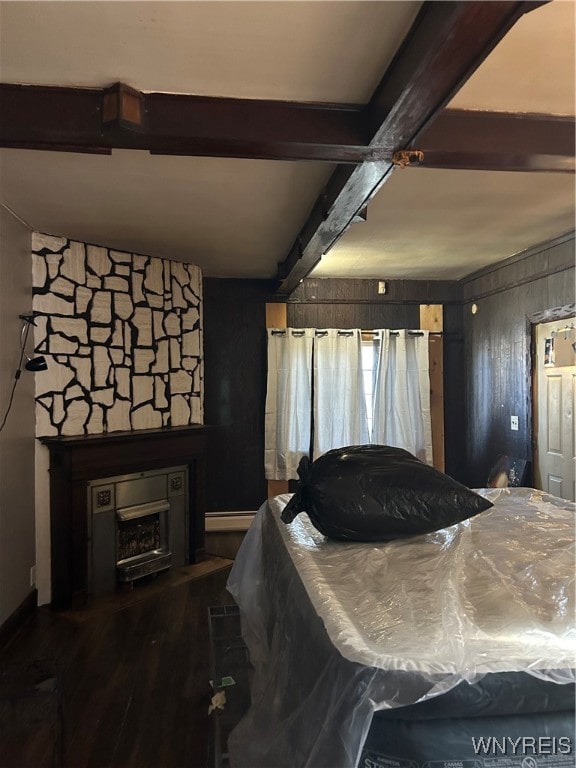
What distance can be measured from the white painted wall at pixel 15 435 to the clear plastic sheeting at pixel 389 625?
1.60 metres

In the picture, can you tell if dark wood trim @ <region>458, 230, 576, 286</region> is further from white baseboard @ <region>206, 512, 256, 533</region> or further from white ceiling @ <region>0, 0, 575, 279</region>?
white baseboard @ <region>206, 512, 256, 533</region>

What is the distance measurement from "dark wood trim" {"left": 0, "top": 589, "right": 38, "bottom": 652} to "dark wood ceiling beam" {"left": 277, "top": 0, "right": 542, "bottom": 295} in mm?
2832

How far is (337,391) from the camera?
4.95 meters

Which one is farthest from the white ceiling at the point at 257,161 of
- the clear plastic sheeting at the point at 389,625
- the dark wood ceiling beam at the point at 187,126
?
the clear plastic sheeting at the point at 389,625

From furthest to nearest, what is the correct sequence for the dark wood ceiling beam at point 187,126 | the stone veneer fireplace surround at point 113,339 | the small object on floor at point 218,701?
the stone veneer fireplace surround at point 113,339
the small object on floor at point 218,701
the dark wood ceiling beam at point 187,126

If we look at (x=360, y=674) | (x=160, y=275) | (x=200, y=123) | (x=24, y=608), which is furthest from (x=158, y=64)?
(x=24, y=608)

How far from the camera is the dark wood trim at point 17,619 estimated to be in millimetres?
2779

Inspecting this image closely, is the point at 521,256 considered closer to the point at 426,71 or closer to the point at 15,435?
the point at 426,71

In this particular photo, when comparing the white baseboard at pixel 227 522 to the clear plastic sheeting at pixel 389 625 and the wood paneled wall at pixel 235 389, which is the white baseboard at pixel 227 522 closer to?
the wood paneled wall at pixel 235 389

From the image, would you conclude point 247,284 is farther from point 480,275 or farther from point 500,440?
point 500,440

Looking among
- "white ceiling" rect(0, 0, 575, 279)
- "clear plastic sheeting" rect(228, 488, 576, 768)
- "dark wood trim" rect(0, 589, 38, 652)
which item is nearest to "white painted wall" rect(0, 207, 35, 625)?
"dark wood trim" rect(0, 589, 38, 652)

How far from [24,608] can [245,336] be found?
2849 mm

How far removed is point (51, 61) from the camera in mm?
1635

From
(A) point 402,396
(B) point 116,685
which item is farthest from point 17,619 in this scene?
(A) point 402,396
